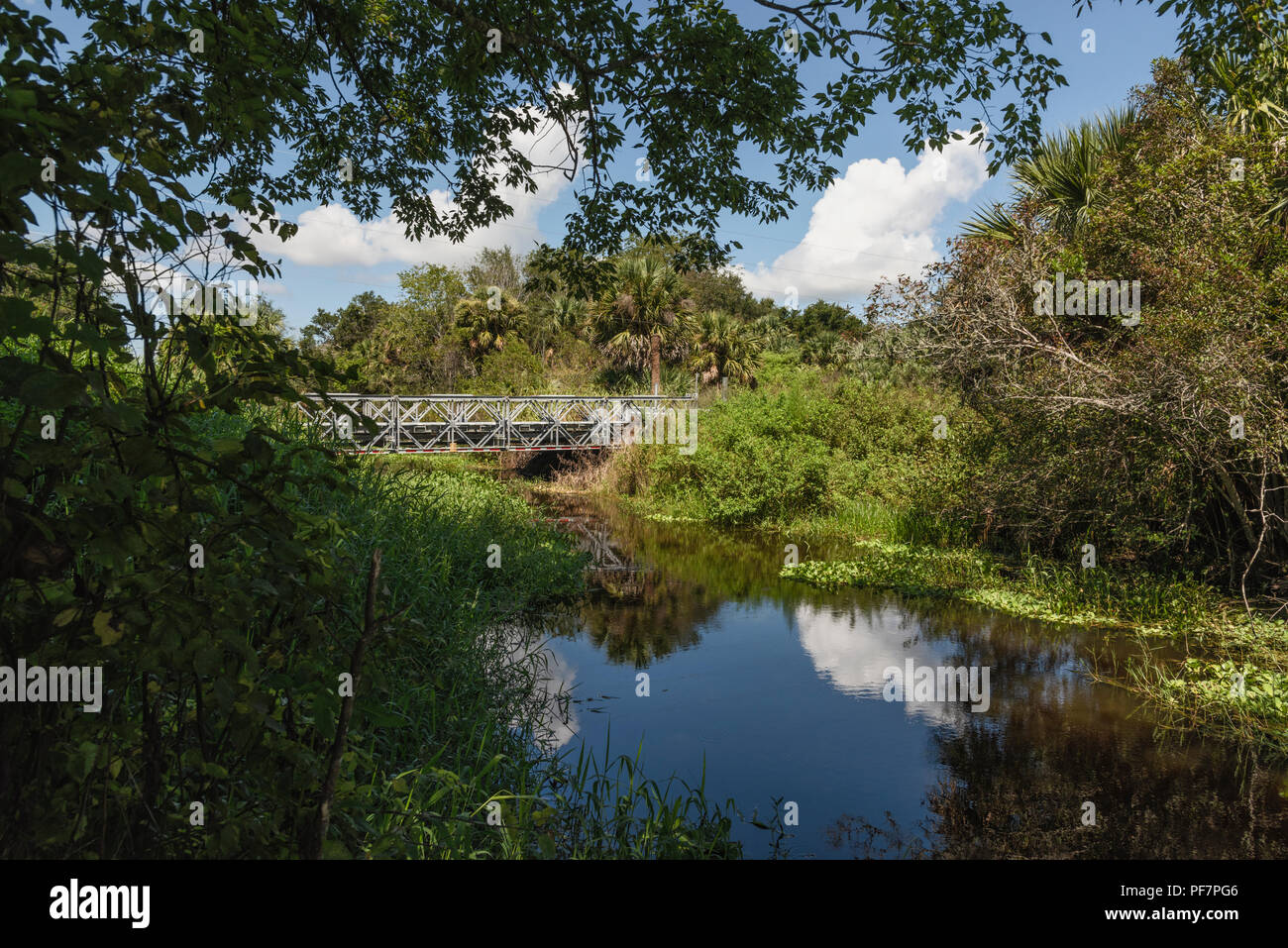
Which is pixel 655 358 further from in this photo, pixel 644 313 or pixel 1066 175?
pixel 1066 175

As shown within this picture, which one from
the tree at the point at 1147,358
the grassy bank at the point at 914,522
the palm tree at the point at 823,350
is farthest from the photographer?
the palm tree at the point at 823,350

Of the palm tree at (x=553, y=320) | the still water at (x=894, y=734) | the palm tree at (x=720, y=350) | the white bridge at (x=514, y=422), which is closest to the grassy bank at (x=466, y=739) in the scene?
the still water at (x=894, y=734)

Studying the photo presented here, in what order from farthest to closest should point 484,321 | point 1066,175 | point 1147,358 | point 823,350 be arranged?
point 823,350 < point 484,321 < point 1066,175 < point 1147,358

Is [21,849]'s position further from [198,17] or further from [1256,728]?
[1256,728]

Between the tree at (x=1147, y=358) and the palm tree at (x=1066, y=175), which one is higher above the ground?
the palm tree at (x=1066, y=175)

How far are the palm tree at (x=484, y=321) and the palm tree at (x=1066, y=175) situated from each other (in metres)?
23.6

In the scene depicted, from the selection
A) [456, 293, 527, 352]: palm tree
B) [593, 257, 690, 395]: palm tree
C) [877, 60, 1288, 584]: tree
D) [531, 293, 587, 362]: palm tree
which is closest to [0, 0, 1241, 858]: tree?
[877, 60, 1288, 584]: tree

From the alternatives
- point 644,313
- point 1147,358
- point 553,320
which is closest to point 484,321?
point 553,320

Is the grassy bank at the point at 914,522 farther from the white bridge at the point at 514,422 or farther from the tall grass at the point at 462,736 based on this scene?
the tall grass at the point at 462,736

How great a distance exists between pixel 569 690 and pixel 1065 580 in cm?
704

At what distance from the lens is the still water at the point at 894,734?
478cm

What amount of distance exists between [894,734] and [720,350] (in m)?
25.4

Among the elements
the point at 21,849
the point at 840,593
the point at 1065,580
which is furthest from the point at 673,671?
→ the point at 21,849

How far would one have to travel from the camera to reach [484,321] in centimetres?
3309
